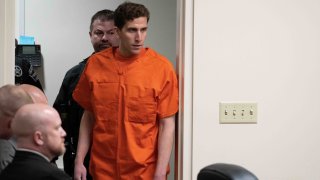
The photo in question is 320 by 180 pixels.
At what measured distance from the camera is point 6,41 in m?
2.07

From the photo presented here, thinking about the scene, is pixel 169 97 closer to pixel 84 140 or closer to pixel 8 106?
pixel 84 140

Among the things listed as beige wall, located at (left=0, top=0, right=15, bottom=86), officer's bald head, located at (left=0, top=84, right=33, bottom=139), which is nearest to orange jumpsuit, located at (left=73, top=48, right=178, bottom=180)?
beige wall, located at (left=0, top=0, right=15, bottom=86)

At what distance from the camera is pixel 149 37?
375 cm

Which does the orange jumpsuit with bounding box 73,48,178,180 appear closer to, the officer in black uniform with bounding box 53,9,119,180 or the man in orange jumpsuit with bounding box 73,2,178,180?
the man in orange jumpsuit with bounding box 73,2,178,180

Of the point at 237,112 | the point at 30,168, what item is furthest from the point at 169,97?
the point at 30,168

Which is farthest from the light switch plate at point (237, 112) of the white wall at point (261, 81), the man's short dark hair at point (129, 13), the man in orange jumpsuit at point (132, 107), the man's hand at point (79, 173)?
the man's hand at point (79, 173)

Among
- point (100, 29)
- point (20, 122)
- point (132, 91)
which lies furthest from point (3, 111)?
point (100, 29)

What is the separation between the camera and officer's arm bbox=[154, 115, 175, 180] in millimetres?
→ 2047

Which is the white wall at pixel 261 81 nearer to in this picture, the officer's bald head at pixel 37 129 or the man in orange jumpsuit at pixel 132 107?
the man in orange jumpsuit at pixel 132 107

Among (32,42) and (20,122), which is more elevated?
(32,42)

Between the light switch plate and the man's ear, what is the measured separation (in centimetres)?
100

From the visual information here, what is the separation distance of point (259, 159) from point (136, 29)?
856 millimetres

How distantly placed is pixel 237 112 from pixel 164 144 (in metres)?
0.39

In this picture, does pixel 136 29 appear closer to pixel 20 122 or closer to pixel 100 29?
pixel 100 29
